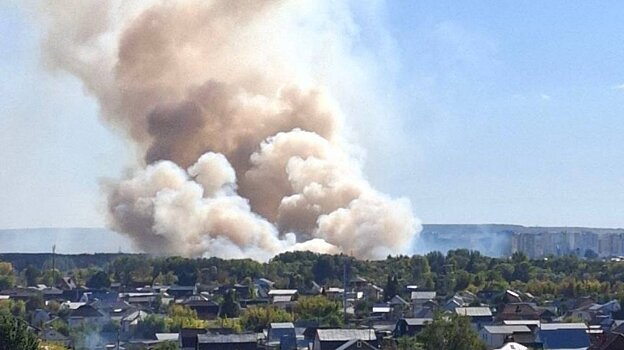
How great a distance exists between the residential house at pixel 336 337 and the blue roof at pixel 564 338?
18.8 feet

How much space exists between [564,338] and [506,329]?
7.07 ft

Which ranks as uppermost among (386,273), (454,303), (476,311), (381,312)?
(386,273)

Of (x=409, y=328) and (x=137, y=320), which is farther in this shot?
(x=137, y=320)

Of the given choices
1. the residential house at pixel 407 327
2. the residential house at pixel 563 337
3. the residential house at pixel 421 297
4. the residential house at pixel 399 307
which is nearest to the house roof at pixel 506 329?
the residential house at pixel 563 337

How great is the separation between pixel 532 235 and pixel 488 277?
101 metres

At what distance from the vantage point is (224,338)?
44.0 meters

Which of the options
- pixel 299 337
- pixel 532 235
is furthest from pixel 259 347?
pixel 532 235

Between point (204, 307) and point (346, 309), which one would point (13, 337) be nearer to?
point (346, 309)

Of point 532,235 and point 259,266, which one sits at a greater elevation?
point 532,235

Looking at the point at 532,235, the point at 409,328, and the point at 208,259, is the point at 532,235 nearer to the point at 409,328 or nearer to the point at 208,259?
the point at 208,259

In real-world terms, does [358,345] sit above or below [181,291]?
below

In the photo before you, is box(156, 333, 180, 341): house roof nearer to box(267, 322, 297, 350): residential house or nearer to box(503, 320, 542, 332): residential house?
box(267, 322, 297, 350): residential house

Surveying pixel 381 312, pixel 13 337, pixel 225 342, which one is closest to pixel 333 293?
pixel 381 312

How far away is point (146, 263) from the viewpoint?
82.9m
